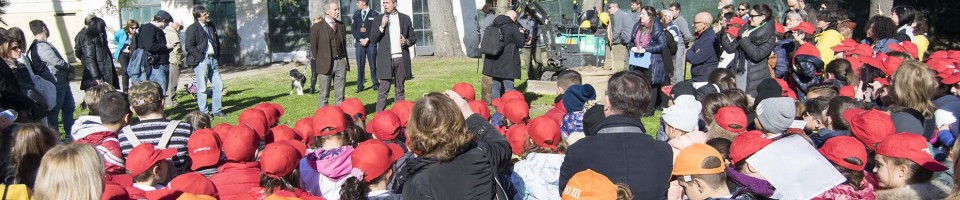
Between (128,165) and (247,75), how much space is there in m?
17.4

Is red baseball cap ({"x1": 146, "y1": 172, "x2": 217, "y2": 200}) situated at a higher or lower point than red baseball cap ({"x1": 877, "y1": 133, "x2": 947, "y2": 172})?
lower

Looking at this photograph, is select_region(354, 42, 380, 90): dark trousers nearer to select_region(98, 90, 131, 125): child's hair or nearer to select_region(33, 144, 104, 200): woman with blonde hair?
select_region(98, 90, 131, 125): child's hair

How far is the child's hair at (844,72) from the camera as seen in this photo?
7930 millimetres

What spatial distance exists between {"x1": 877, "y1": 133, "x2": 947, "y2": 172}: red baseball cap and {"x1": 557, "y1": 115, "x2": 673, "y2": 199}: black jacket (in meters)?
1.11

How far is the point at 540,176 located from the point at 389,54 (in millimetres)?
6586

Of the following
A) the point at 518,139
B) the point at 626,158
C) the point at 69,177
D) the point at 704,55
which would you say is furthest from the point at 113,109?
the point at 704,55

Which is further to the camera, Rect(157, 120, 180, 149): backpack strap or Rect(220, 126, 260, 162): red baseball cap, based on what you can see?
Rect(157, 120, 180, 149): backpack strap

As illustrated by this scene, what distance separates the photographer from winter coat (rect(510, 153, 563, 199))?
511cm

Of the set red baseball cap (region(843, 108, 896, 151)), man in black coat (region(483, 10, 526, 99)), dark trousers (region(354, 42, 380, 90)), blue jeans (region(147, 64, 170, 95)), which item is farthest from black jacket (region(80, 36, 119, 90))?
red baseball cap (region(843, 108, 896, 151))

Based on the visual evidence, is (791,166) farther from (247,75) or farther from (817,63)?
(247,75)

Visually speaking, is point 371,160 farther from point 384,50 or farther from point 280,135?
point 384,50

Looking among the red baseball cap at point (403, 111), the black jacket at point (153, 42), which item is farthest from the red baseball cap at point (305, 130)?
the black jacket at point (153, 42)

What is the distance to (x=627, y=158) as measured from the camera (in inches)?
168

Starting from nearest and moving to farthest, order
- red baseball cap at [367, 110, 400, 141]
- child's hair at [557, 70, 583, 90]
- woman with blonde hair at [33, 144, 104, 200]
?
woman with blonde hair at [33, 144, 104, 200], red baseball cap at [367, 110, 400, 141], child's hair at [557, 70, 583, 90]
